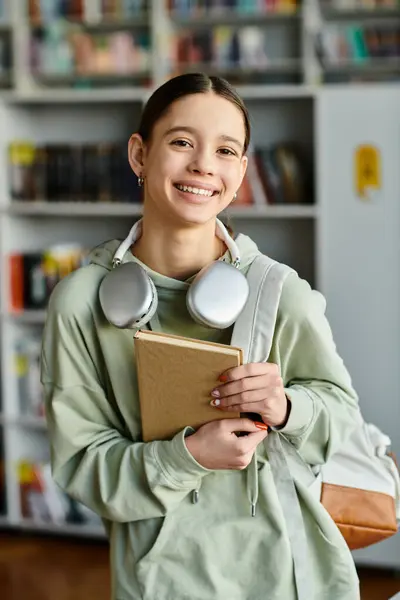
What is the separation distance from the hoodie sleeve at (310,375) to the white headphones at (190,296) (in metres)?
0.08

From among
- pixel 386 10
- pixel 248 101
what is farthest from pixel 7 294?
pixel 386 10

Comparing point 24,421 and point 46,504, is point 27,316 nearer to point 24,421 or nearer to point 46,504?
point 24,421

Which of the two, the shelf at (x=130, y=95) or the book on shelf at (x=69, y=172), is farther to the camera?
the book on shelf at (x=69, y=172)

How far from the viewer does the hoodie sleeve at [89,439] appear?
1099mm

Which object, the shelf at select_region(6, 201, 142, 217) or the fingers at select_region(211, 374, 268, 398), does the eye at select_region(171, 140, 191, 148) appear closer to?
the fingers at select_region(211, 374, 268, 398)

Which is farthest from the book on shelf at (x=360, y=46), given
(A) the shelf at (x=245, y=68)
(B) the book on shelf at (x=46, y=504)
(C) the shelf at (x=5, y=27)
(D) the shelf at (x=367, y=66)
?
(B) the book on shelf at (x=46, y=504)

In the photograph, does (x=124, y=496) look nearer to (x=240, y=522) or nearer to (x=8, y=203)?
(x=240, y=522)

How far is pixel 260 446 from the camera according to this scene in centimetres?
116

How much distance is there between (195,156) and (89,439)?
0.39 meters

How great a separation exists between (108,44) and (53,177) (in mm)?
1024

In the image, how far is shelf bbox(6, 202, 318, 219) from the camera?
126 inches

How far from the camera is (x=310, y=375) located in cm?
115

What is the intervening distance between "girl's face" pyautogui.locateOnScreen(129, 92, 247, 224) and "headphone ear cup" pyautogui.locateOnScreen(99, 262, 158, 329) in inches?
3.7

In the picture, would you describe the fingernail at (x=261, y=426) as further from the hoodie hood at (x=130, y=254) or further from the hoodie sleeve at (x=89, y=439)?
the hoodie hood at (x=130, y=254)
